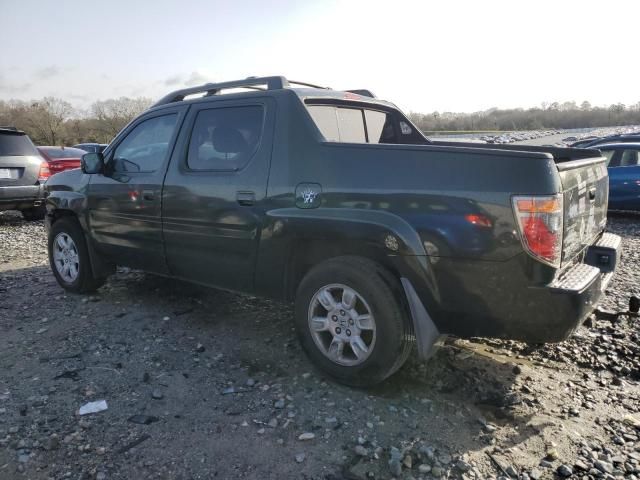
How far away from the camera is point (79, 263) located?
5066 millimetres

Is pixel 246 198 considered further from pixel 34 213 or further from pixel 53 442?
pixel 34 213

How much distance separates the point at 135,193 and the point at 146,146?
1.51ft

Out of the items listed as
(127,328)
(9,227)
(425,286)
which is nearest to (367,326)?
(425,286)

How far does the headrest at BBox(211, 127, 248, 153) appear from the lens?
372 centimetres

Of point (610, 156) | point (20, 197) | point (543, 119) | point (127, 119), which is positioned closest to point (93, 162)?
point (20, 197)

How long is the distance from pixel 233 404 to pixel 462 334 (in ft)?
4.79

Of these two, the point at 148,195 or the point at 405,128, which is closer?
the point at 148,195

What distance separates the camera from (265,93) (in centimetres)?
362

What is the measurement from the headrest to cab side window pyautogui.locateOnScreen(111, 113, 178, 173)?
1.71 ft

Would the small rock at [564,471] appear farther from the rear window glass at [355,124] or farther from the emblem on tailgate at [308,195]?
the rear window glass at [355,124]

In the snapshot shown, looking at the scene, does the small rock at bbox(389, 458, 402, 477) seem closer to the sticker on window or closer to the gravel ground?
the gravel ground

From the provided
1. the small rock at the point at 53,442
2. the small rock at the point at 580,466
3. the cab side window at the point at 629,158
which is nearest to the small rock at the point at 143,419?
the small rock at the point at 53,442

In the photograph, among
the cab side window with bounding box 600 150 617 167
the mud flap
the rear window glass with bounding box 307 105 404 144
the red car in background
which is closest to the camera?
the mud flap

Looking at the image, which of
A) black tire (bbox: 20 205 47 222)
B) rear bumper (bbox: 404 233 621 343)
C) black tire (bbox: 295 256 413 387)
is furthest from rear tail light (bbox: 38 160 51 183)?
rear bumper (bbox: 404 233 621 343)
